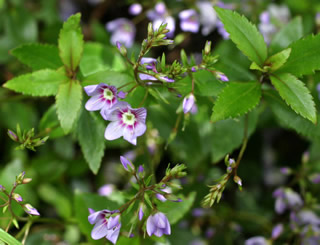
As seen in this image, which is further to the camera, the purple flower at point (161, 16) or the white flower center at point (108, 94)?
the purple flower at point (161, 16)

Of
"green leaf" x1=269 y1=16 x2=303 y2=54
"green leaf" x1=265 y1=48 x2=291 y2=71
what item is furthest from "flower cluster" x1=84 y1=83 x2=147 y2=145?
"green leaf" x1=269 y1=16 x2=303 y2=54

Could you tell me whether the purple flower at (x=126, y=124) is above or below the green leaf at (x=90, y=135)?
above

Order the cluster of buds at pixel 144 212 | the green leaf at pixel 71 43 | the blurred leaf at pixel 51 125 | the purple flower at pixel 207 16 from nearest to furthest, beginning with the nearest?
the cluster of buds at pixel 144 212
the green leaf at pixel 71 43
the blurred leaf at pixel 51 125
the purple flower at pixel 207 16

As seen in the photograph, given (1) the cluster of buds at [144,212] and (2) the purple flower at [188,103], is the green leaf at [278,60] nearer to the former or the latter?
(2) the purple flower at [188,103]

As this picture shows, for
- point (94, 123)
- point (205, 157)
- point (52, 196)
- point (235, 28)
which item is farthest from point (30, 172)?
point (235, 28)

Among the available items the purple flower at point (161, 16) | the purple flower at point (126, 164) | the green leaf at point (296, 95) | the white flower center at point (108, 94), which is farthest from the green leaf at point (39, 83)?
the green leaf at point (296, 95)

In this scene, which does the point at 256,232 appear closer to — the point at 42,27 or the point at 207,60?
the point at 207,60
